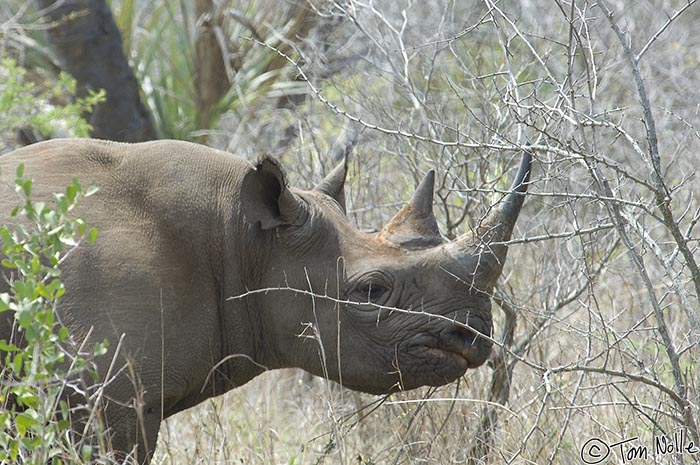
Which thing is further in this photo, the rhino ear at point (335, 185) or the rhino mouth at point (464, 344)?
the rhino ear at point (335, 185)

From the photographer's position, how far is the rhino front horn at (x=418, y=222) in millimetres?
5445

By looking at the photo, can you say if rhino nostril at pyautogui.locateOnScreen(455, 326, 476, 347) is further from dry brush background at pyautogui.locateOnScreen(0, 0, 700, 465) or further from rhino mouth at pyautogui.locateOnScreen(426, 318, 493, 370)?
dry brush background at pyautogui.locateOnScreen(0, 0, 700, 465)

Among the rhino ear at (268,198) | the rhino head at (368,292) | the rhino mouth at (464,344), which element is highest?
the rhino ear at (268,198)

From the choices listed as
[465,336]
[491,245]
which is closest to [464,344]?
[465,336]

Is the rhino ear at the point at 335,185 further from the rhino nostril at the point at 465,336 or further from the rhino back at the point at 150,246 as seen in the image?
the rhino nostril at the point at 465,336

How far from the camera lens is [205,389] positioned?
209 inches

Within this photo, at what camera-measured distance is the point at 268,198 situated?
5.31m

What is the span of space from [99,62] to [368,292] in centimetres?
512

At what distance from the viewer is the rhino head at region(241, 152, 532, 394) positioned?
5211 mm

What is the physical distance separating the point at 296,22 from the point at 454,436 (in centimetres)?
605
